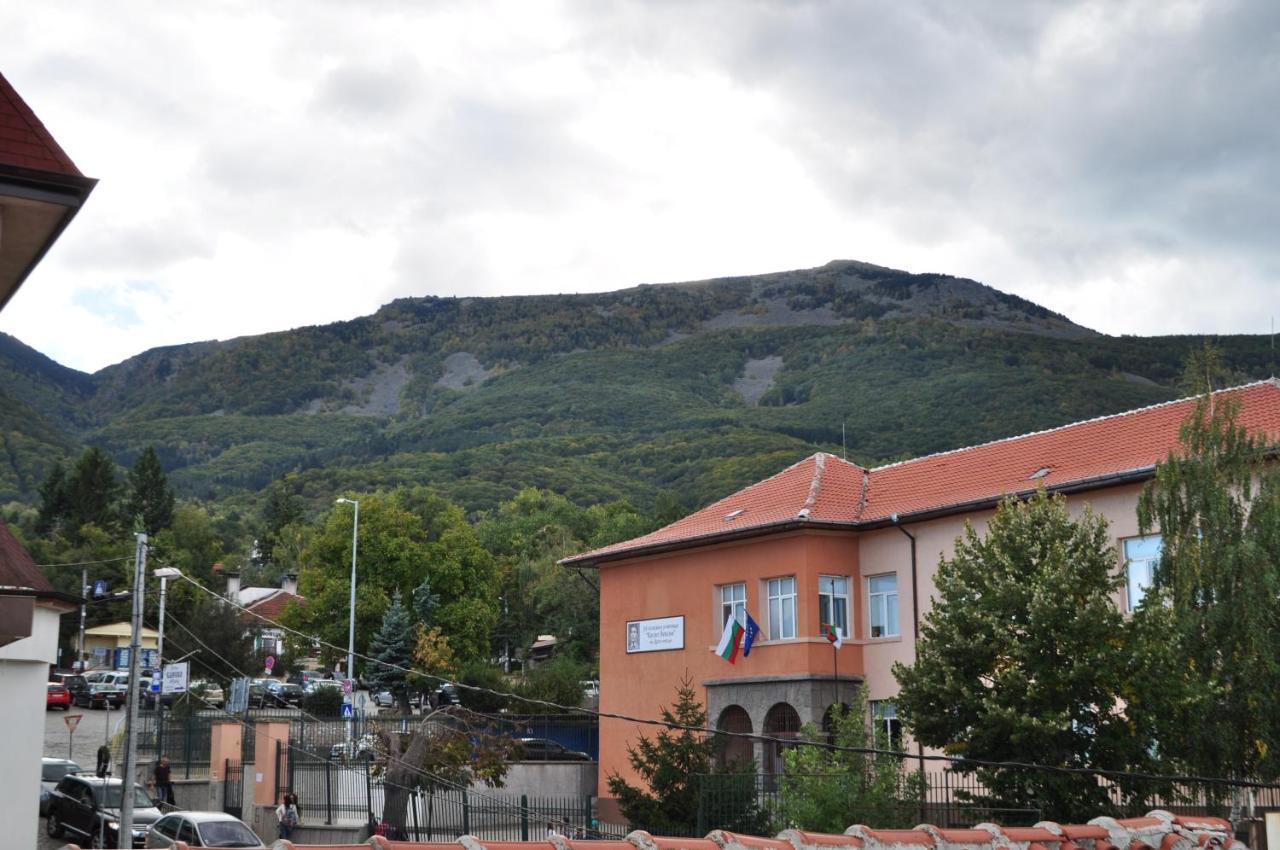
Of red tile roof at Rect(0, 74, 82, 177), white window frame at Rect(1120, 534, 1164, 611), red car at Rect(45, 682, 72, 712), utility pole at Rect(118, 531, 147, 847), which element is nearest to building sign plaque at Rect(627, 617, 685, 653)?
white window frame at Rect(1120, 534, 1164, 611)

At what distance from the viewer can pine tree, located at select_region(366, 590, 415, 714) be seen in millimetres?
72750

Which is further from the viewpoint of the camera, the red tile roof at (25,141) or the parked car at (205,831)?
the parked car at (205,831)

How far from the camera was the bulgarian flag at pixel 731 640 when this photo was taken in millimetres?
37219

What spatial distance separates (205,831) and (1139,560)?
20578 mm

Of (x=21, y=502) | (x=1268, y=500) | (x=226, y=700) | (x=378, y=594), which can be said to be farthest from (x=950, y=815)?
(x=21, y=502)

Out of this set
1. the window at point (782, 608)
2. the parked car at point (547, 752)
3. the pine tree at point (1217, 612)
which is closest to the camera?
the pine tree at point (1217, 612)

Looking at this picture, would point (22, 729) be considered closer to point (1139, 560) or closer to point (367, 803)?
point (367, 803)

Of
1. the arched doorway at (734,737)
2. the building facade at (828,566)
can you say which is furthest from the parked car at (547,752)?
the arched doorway at (734,737)

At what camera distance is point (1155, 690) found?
23.7 m

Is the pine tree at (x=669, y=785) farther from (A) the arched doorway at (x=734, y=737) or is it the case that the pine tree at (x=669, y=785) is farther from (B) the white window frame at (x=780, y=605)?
(B) the white window frame at (x=780, y=605)

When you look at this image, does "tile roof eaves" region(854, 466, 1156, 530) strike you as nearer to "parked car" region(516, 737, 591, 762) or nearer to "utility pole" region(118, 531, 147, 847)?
"parked car" region(516, 737, 591, 762)

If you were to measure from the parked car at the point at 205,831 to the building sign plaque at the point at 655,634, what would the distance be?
50.9ft

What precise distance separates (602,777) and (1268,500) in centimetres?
2360

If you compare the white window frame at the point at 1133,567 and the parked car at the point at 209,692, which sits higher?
the white window frame at the point at 1133,567
